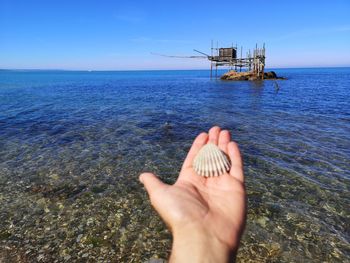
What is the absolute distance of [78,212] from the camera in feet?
28.0

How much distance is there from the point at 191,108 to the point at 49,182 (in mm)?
20384

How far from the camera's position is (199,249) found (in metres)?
3.19

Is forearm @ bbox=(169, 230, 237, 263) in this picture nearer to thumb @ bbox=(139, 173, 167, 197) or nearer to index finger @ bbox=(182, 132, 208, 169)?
thumb @ bbox=(139, 173, 167, 197)

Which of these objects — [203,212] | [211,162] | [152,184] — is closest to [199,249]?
[203,212]

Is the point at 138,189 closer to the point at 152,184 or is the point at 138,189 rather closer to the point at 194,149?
the point at 194,149

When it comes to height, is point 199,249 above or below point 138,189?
above

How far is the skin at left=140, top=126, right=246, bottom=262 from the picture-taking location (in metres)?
3.27

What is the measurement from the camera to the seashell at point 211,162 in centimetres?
482

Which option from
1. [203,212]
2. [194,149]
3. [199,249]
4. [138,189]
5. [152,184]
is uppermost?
[194,149]

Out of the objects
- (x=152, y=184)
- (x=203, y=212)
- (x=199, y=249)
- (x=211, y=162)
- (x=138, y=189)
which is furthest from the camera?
(x=138, y=189)

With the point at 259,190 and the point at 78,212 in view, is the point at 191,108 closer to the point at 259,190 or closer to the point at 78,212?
the point at 259,190

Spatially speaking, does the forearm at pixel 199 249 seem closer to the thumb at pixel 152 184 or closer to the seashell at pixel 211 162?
the thumb at pixel 152 184

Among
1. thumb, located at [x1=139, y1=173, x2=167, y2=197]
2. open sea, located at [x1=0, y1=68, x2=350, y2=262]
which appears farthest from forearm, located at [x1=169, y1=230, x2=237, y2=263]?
open sea, located at [x1=0, y1=68, x2=350, y2=262]

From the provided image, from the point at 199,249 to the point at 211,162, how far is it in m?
1.95
